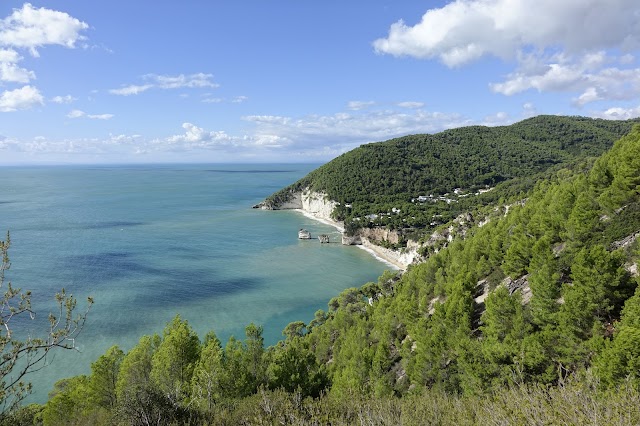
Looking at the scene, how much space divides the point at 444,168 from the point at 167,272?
9668 centimetres

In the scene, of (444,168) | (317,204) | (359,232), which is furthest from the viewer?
(444,168)

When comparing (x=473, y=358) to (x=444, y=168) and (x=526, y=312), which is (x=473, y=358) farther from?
(x=444, y=168)

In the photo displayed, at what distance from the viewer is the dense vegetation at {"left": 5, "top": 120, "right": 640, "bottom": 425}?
11.8 m

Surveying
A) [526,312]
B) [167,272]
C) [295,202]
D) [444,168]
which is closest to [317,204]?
[295,202]

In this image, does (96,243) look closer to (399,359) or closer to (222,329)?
(222,329)

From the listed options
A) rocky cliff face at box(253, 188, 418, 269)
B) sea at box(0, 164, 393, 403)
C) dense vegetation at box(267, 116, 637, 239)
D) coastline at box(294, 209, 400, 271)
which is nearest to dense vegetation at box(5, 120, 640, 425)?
sea at box(0, 164, 393, 403)

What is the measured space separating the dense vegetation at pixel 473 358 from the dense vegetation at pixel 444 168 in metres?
48.4

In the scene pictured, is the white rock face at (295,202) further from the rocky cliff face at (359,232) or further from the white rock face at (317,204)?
the white rock face at (317,204)

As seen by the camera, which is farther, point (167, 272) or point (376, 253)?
point (376, 253)

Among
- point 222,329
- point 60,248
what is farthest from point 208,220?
point 222,329

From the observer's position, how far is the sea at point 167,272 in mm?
38688

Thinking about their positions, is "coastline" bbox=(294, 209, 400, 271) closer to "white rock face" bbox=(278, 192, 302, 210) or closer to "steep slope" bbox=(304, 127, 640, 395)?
"white rock face" bbox=(278, 192, 302, 210)

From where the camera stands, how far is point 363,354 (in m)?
21.9

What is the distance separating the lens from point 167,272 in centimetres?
5719
